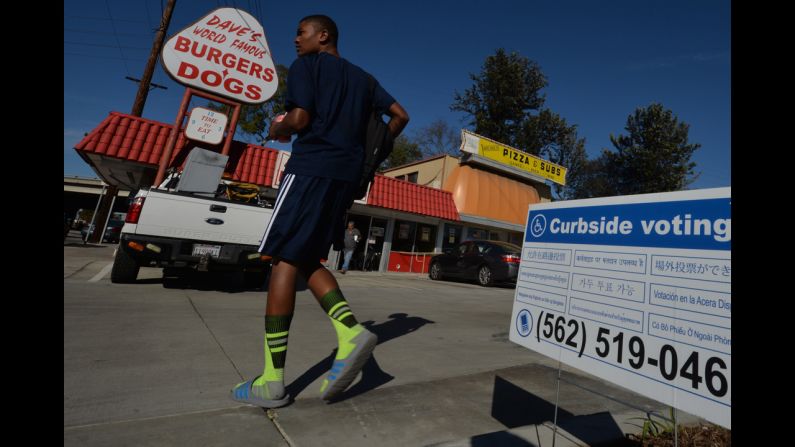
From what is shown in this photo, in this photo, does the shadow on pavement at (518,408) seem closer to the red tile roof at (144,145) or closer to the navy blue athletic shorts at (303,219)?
the navy blue athletic shorts at (303,219)

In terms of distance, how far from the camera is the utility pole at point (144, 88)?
15.0 meters

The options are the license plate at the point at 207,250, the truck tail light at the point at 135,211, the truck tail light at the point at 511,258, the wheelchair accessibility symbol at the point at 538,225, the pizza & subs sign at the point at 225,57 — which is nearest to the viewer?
the wheelchair accessibility symbol at the point at 538,225

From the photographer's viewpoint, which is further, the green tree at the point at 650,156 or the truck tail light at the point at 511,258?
the green tree at the point at 650,156

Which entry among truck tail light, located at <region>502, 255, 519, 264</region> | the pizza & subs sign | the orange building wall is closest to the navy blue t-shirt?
the pizza & subs sign

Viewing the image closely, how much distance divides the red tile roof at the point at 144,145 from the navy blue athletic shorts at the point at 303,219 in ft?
34.0

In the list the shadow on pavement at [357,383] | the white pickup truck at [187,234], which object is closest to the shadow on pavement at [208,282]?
the white pickup truck at [187,234]

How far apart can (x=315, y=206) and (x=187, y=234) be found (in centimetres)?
423

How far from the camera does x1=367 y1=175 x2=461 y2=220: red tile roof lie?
14617mm

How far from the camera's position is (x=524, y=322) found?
73.3 inches

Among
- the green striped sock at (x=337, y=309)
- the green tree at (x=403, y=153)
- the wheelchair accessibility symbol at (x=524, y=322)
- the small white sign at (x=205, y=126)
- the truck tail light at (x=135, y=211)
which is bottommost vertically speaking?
the green striped sock at (x=337, y=309)
